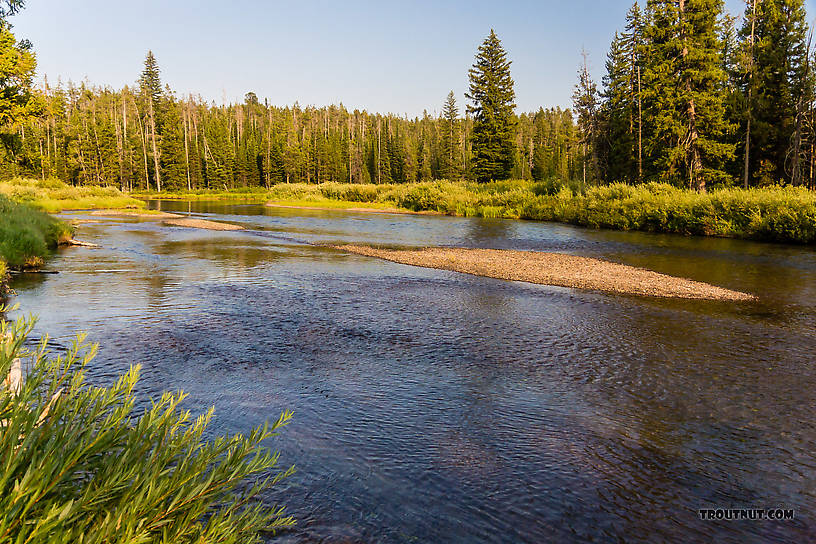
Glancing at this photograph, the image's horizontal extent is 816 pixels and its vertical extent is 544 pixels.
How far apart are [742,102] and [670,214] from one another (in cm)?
1917

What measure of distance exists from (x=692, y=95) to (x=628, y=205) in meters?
13.0

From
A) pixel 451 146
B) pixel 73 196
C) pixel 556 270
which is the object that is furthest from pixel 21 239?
pixel 451 146

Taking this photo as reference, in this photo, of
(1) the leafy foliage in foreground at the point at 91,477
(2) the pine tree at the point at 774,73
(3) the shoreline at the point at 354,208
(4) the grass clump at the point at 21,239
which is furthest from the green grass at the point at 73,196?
(2) the pine tree at the point at 774,73

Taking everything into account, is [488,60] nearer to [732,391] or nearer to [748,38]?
[748,38]

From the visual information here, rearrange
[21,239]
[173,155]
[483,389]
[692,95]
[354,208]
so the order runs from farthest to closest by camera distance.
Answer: [173,155]
[354,208]
[692,95]
[21,239]
[483,389]

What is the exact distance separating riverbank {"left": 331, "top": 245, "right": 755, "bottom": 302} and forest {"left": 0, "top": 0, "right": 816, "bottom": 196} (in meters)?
20.0

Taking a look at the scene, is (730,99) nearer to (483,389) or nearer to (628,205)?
(628,205)

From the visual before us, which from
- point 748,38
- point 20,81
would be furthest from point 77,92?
point 748,38

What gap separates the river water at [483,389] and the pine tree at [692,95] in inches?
1132

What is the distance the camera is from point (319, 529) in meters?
4.99

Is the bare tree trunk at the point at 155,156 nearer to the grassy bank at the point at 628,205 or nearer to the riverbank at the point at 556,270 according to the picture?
the grassy bank at the point at 628,205

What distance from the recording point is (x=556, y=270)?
19938 millimetres

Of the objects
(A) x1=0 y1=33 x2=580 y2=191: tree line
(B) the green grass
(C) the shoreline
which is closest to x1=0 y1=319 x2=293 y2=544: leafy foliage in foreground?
(C) the shoreline

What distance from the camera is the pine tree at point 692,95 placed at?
4322 cm
